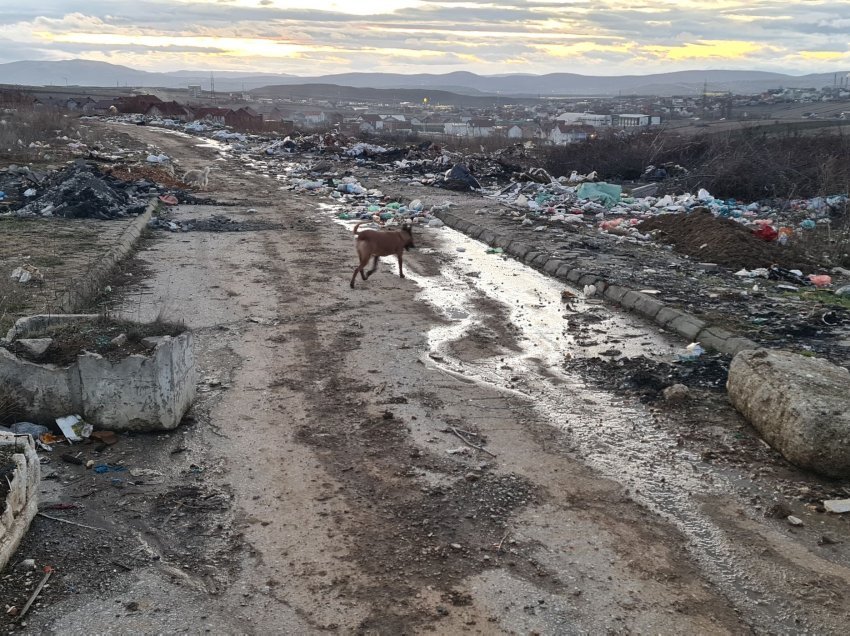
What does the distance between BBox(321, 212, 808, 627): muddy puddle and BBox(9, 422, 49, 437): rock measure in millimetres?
2886

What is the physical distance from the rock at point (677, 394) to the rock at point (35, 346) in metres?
4.32

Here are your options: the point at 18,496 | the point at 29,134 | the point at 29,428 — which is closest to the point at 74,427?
the point at 29,428

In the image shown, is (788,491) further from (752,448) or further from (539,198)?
(539,198)

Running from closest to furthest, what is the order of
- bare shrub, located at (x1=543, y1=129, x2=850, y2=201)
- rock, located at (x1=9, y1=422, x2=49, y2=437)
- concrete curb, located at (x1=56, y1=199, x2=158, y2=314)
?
1. rock, located at (x1=9, y1=422, x2=49, y2=437)
2. concrete curb, located at (x1=56, y1=199, x2=158, y2=314)
3. bare shrub, located at (x1=543, y1=129, x2=850, y2=201)

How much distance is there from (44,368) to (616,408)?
3.87 metres

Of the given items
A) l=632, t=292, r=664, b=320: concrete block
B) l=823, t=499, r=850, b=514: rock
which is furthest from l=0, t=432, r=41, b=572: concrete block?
l=632, t=292, r=664, b=320: concrete block

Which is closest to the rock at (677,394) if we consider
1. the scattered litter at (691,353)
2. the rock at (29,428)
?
the scattered litter at (691,353)

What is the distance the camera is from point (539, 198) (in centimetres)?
1605

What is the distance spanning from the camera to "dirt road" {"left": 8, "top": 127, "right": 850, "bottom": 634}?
318 cm

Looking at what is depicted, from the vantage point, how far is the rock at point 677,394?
5.49m

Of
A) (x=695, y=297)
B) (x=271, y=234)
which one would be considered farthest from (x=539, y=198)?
(x=695, y=297)

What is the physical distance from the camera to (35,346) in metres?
4.80

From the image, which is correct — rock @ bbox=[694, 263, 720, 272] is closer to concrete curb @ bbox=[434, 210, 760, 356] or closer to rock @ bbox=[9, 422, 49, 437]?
concrete curb @ bbox=[434, 210, 760, 356]

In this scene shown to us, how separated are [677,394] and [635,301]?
2627 millimetres
